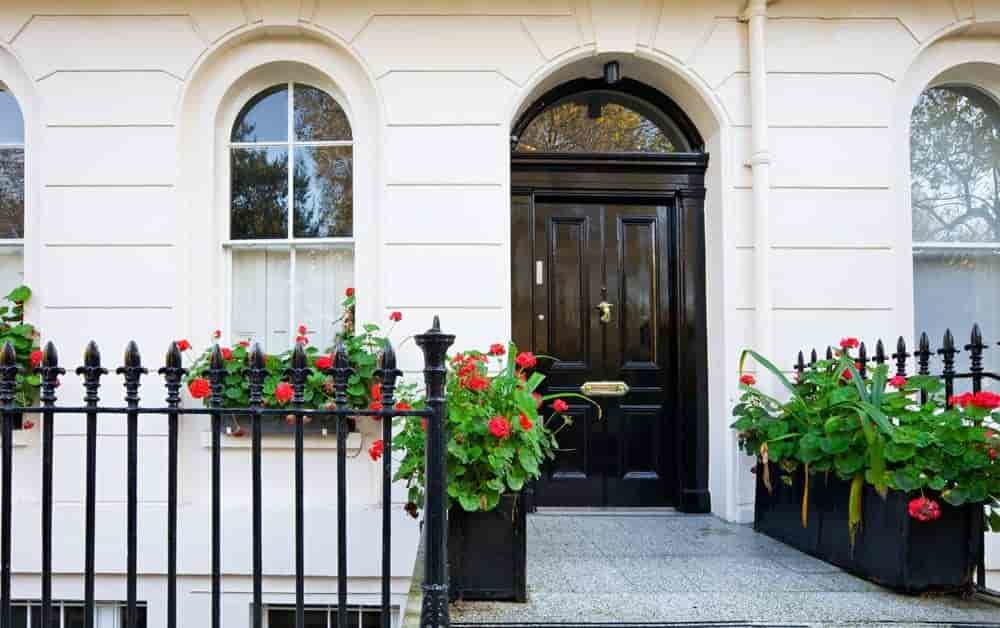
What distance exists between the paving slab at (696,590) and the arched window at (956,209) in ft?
7.04

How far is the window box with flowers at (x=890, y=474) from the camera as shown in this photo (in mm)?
3047

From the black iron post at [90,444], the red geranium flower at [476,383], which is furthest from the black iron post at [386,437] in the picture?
the black iron post at [90,444]

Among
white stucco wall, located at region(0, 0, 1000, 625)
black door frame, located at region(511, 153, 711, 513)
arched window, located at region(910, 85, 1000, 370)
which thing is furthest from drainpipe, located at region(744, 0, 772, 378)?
arched window, located at region(910, 85, 1000, 370)

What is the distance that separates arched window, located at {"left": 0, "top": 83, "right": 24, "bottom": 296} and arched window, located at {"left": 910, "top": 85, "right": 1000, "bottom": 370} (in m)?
5.96

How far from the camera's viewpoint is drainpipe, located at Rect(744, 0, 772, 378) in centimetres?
446

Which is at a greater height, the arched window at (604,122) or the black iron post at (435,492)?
the arched window at (604,122)

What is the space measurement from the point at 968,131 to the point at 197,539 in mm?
5742

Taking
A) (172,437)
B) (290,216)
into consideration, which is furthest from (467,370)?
(290,216)

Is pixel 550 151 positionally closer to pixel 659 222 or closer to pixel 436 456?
pixel 659 222

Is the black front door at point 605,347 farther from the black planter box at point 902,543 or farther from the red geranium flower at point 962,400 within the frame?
the red geranium flower at point 962,400

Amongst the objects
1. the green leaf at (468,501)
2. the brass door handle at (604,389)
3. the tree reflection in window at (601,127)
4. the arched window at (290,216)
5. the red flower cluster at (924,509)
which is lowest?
the red flower cluster at (924,509)

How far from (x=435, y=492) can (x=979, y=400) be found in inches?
95.3

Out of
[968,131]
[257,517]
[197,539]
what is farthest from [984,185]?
[197,539]

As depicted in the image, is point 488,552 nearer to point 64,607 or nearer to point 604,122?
point 64,607
